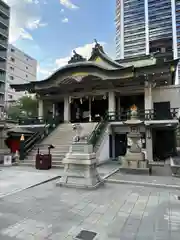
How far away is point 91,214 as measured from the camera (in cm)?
406

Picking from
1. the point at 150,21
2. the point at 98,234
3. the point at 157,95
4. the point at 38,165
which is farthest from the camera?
the point at 150,21

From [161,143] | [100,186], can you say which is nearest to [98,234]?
[100,186]

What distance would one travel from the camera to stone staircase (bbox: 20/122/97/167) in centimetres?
1114

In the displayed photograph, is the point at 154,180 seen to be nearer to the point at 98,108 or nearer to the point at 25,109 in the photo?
the point at 98,108

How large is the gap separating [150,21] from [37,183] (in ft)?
292

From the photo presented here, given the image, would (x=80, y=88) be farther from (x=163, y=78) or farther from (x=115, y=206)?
(x=115, y=206)

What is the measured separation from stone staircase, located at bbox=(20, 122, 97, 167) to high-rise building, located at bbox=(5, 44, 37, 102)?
3752 centimetres

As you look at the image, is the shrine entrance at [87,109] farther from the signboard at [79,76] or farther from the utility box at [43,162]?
the utility box at [43,162]

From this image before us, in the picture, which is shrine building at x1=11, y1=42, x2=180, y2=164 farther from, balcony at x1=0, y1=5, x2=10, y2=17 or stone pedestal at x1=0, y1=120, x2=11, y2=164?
balcony at x1=0, y1=5, x2=10, y2=17

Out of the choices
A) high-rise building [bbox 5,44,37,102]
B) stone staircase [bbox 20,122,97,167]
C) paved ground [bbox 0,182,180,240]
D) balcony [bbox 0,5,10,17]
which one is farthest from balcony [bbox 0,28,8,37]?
paved ground [bbox 0,182,180,240]

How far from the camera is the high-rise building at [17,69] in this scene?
49.8 metres

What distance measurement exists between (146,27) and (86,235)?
3477 inches

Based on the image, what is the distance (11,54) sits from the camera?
169 ft

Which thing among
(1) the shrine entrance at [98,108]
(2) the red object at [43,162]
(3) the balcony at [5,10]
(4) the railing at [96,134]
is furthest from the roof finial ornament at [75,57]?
(3) the balcony at [5,10]
